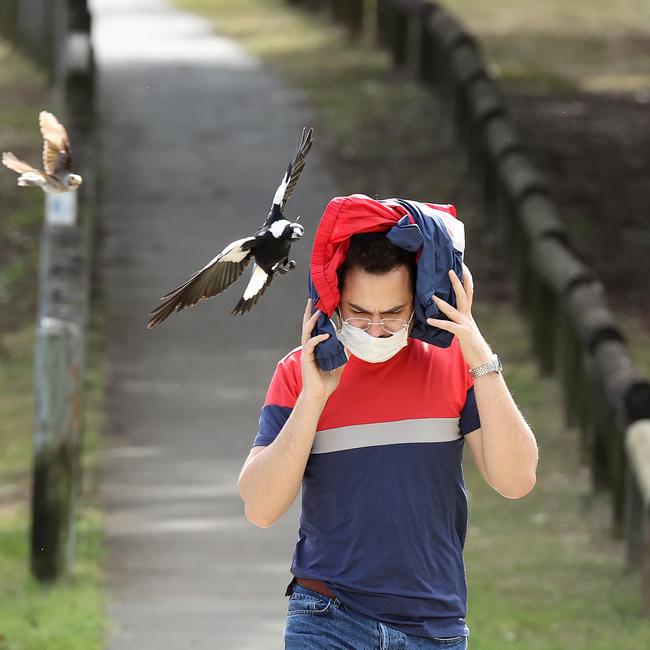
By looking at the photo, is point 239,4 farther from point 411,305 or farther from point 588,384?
point 411,305

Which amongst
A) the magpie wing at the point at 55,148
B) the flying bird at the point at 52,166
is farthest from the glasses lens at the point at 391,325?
the magpie wing at the point at 55,148

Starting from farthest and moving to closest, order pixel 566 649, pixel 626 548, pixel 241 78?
pixel 241 78 < pixel 626 548 < pixel 566 649

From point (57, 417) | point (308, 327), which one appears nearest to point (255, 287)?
point (308, 327)

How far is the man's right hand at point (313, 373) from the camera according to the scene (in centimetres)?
362

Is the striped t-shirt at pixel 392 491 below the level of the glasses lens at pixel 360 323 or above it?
below

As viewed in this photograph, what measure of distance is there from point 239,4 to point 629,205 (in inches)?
544

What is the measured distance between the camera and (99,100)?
63.1ft

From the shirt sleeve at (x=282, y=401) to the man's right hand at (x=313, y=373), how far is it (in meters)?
0.17

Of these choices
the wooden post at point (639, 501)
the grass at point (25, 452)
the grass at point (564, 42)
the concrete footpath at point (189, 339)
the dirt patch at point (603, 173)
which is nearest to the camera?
the grass at point (25, 452)

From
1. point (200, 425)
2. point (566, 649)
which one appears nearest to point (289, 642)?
point (566, 649)

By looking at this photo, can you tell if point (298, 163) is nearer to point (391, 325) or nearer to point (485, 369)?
point (391, 325)

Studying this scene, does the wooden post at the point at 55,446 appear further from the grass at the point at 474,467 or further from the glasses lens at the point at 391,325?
the glasses lens at the point at 391,325

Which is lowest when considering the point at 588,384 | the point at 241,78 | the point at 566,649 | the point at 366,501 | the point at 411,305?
the point at 241,78

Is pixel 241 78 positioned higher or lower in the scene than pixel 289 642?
lower
